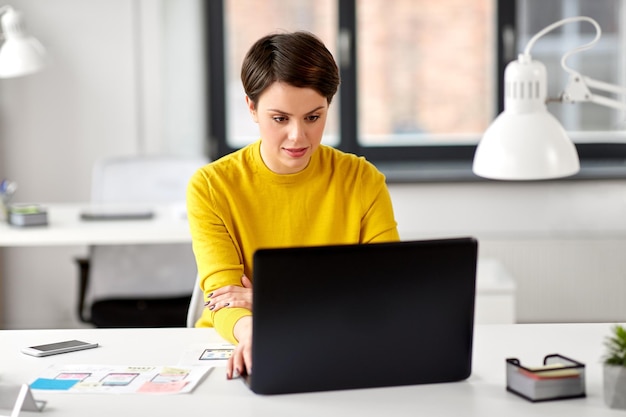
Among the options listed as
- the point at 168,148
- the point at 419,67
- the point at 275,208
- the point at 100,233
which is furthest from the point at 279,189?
the point at 419,67

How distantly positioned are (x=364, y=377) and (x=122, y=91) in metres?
3.13

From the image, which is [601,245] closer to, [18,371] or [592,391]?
[592,391]

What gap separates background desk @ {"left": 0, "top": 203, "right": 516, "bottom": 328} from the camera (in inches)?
133

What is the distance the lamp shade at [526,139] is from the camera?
6.43 feet

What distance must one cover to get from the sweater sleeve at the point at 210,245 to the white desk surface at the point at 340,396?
0.50ft

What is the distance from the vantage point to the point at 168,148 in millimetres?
4516

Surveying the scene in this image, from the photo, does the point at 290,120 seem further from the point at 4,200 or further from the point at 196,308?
the point at 4,200

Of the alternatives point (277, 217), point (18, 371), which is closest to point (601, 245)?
point (277, 217)

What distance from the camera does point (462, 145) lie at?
15.3ft

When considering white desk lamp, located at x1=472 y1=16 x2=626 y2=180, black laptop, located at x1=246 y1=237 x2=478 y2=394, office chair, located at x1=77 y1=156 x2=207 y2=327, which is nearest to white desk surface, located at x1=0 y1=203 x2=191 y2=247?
office chair, located at x1=77 y1=156 x2=207 y2=327

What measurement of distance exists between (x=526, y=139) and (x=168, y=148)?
2780mm

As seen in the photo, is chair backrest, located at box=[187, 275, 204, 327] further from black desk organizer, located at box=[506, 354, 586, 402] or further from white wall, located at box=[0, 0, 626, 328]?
white wall, located at box=[0, 0, 626, 328]

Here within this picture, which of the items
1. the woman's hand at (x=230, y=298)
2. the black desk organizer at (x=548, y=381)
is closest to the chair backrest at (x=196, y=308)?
the woman's hand at (x=230, y=298)

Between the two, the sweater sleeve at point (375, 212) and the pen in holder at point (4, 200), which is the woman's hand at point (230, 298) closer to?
the sweater sleeve at point (375, 212)
